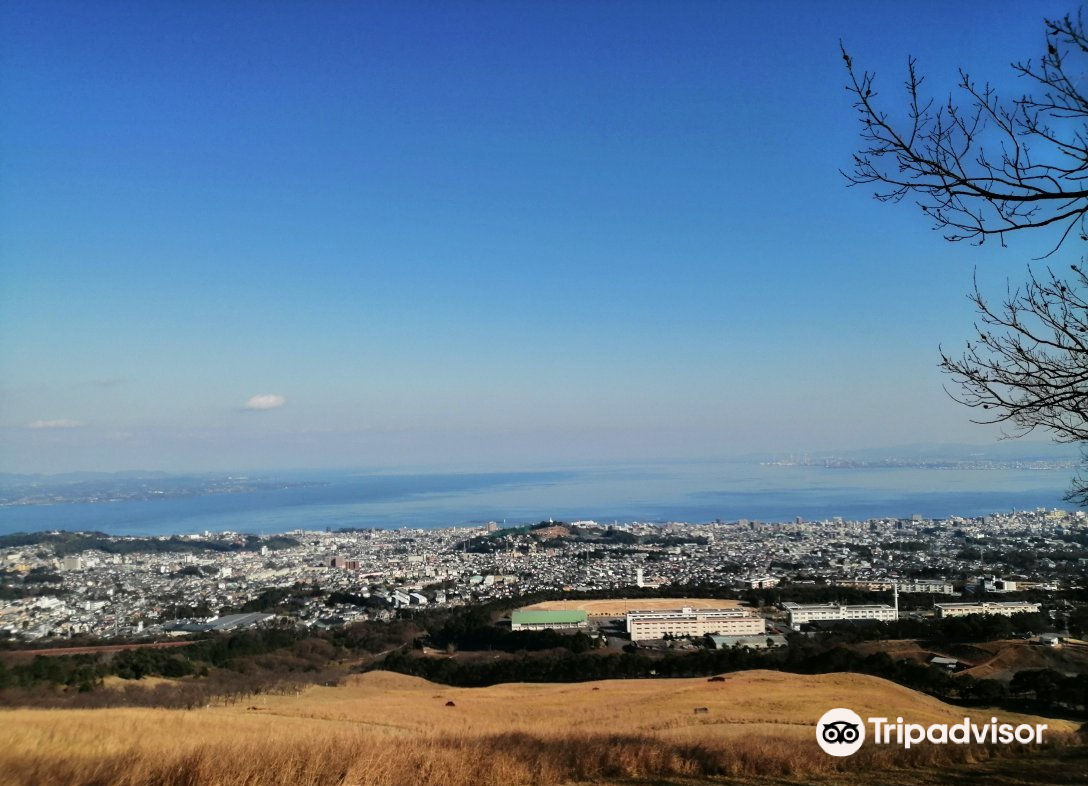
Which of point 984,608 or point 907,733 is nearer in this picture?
point 907,733

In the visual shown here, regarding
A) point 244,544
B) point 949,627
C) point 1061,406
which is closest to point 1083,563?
point 949,627

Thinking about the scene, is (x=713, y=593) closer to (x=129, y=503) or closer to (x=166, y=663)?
(x=166, y=663)

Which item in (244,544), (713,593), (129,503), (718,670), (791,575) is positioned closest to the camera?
(718,670)

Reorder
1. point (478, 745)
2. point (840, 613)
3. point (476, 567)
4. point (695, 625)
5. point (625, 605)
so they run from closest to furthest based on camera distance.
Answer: point (478, 745)
point (695, 625)
point (840, 613)
point (625, 605)
point (476, 567)

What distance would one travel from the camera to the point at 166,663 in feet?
52.0

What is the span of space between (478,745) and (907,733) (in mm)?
3861

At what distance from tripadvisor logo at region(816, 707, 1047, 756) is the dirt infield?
1709cm

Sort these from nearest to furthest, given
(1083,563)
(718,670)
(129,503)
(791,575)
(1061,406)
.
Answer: (1061,406)
(718,670)
(1083,563)
(791,575)
(129,503)

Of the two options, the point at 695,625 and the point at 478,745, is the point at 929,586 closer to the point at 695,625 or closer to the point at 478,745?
the point at 695,625

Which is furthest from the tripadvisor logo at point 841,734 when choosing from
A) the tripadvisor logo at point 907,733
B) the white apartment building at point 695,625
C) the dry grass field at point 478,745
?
the white apartment building at point 695,625

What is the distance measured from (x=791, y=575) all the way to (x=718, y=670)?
18.1 m

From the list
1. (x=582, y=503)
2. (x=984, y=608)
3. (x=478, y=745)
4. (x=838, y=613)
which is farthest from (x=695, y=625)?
(x=582, y=503)

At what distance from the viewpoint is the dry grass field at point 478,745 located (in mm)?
4371

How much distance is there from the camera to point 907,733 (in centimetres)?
633
